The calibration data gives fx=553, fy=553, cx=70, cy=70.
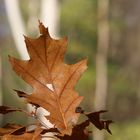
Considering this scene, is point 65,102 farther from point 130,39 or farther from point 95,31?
point 130,39

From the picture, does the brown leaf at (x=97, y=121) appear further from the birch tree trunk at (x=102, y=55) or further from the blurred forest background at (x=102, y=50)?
the birch tree trunk at (x=102, y=55)

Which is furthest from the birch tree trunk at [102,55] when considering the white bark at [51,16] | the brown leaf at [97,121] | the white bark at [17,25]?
the brown leaf at [97,121]

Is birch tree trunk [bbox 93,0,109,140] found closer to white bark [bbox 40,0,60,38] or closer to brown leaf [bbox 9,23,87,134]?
white bark [bbox 40,0,60,38]

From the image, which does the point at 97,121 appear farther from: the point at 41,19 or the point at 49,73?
the point at 41,19

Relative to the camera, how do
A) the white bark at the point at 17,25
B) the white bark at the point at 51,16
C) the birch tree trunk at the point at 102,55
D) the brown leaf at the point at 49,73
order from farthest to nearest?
the birch tree trunk at the point at 102,55, the white bark at the point at 17,25, the white bark at the point at 51,16, the brown leaf at the point at 49,73

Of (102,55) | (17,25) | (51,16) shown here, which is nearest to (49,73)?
(51,16)

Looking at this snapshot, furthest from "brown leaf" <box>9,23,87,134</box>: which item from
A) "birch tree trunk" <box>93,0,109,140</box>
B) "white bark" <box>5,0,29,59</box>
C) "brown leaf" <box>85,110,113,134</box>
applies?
"birch tree trunk" <box>93,0,109,140</box>
